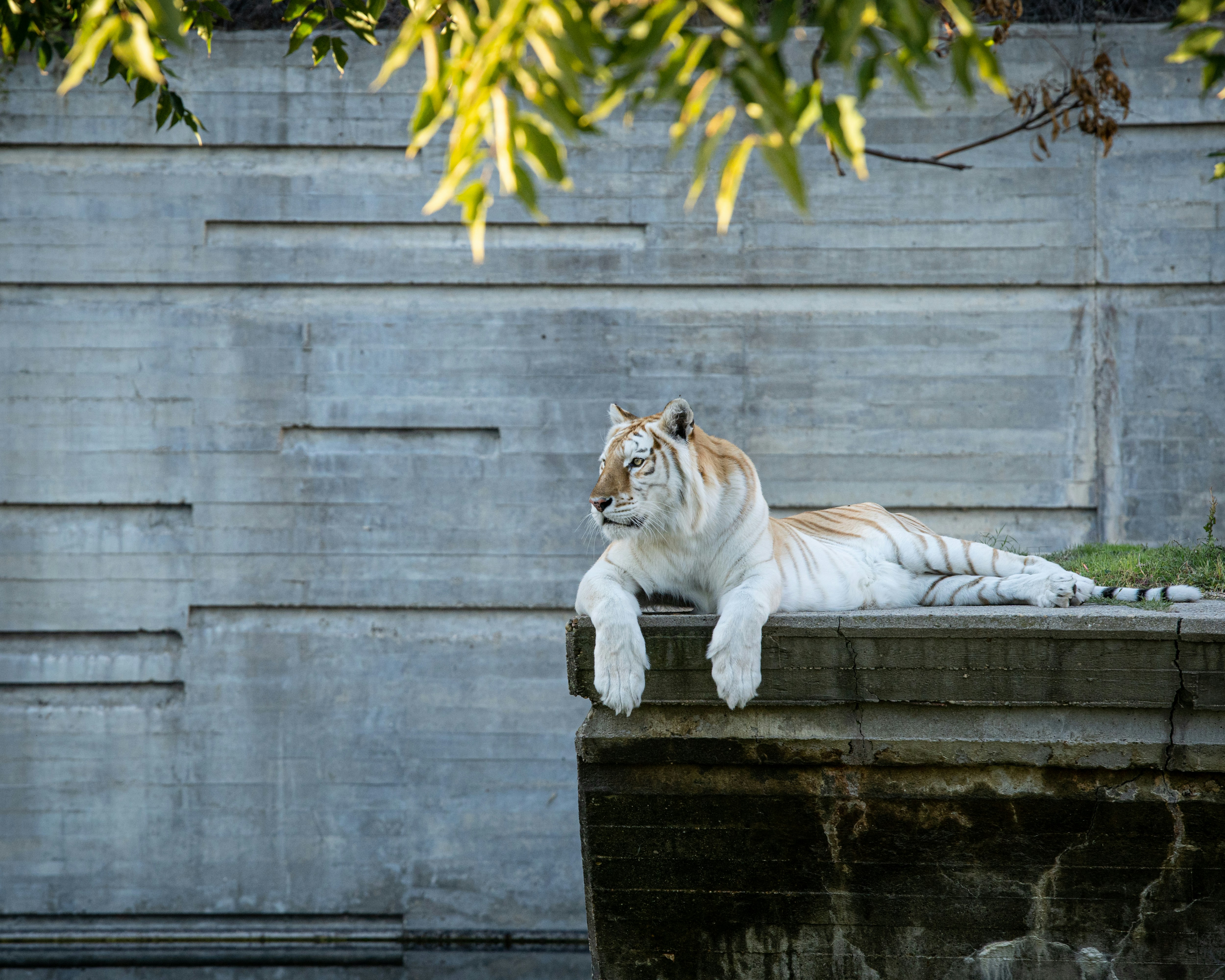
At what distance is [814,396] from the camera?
224 inches

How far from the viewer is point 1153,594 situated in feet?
10.2

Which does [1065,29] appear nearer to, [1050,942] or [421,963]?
[1050,942]

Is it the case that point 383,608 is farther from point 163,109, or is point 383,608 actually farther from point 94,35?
point 94,35

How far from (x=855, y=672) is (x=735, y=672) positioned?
1.02 ft

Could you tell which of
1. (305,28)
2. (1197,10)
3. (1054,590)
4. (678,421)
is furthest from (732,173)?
(305,28)

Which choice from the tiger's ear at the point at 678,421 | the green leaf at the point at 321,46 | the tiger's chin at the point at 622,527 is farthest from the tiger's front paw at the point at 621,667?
the green leaf at the point at 321,46

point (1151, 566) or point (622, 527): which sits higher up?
point (622, 527)

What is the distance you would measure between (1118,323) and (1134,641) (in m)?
3.72

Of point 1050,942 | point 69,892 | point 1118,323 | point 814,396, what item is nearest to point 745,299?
point 814,396

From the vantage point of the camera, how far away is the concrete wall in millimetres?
5676

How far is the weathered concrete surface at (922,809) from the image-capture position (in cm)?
245

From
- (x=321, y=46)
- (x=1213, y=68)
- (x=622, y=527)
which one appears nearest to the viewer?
(x=1213, y=68)

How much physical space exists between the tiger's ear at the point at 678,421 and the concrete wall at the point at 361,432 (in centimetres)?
269

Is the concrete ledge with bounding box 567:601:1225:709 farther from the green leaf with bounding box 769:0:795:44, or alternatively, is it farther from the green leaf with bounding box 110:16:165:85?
the green leaf with bounding box 110:16:165:85
